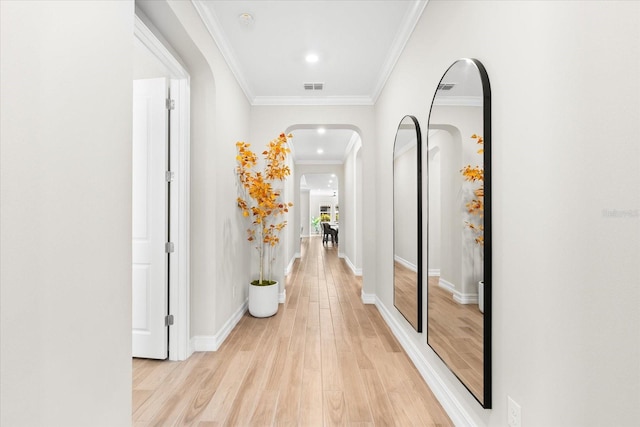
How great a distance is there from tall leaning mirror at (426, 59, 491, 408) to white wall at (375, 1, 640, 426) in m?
0.06

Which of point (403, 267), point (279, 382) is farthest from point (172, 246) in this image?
point (403, 267)

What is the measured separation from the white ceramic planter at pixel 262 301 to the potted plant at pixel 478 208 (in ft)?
8.32

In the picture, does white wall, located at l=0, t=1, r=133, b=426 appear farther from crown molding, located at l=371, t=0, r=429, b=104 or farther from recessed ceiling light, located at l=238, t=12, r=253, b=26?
crown molding, located at l=371, t=0, r=429, b=104

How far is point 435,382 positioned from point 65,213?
217 centimetres

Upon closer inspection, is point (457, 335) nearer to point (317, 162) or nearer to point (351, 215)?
point (351, 215)

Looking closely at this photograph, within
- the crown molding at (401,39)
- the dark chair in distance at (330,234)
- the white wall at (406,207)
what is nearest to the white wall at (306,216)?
the dark chair in distance at (330,234)

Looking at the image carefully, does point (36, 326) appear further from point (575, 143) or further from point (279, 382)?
point (575, 143)

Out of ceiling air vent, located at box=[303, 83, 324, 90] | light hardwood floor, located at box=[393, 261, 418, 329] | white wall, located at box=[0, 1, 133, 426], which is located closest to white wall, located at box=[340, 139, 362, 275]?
ceiling air vent, located at box=[303, 83, 324, 90]

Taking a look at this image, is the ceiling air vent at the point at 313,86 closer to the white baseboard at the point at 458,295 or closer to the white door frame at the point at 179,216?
the white door frame at the point at 179,216

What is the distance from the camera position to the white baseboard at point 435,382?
1686 mm

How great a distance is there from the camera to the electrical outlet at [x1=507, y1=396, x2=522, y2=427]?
1.24 metres

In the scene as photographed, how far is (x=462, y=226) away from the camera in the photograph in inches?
66.5

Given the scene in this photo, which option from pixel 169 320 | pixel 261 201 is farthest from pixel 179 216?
pixel 261 201

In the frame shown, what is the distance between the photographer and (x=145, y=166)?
97.8 inches
